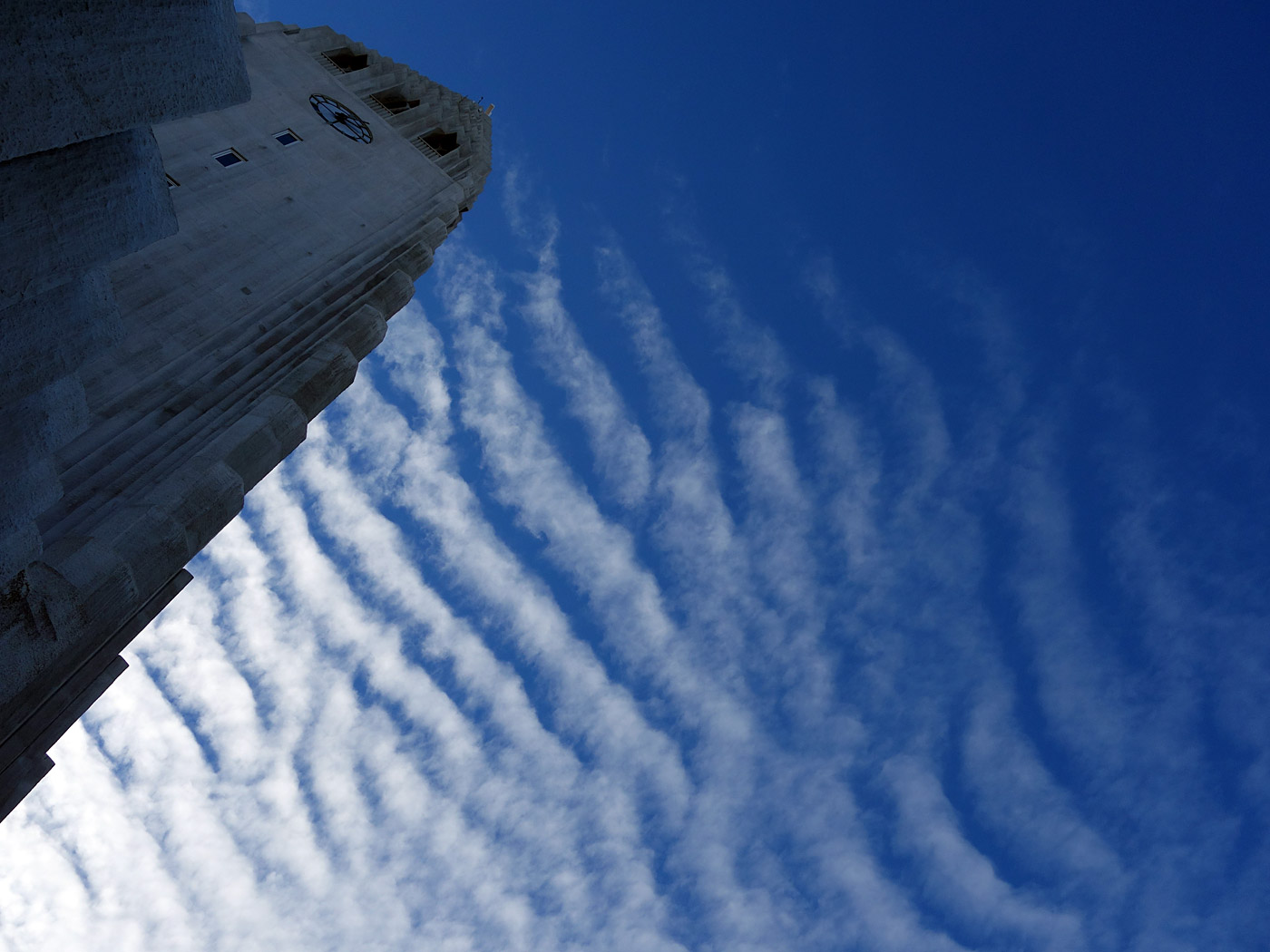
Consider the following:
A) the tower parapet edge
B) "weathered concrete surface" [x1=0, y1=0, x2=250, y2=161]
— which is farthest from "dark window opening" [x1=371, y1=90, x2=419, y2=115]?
Result: "weathered concrete surface" [x1=0, y1=0, x2=250, y2=161]

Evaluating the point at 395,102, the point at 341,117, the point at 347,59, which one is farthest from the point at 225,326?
the point at 347,59

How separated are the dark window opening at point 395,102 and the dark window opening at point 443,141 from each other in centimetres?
179

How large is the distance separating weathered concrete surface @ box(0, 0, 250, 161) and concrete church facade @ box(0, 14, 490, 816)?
2.79 metres

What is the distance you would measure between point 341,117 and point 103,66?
32.8 meters

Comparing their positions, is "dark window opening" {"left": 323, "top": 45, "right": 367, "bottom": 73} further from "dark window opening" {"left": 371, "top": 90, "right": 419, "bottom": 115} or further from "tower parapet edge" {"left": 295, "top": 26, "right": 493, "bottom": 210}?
"dark window opening" {"left": 371, "top": 90, "right": 419, "bottom": 115}

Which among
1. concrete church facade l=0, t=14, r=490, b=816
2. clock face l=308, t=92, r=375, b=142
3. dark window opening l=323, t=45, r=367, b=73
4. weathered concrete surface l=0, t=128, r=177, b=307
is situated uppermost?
dark window opening l=323, t=45, r=367, b=73

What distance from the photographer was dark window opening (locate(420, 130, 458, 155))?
1602 inches

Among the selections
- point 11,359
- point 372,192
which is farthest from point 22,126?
point 372,192

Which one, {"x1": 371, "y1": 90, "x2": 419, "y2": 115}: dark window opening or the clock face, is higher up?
{"x1": 371, "y1": 90, "x2": 419, "y2": 115}: dark window opening

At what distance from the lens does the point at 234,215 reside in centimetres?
2369

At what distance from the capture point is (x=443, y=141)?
1629 inches

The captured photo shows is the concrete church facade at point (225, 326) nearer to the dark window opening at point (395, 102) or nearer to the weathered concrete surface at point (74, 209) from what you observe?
the dark window opening at point (395, 102)

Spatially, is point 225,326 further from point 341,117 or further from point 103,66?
point 341,117

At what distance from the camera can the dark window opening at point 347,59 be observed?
3794 centimetres
